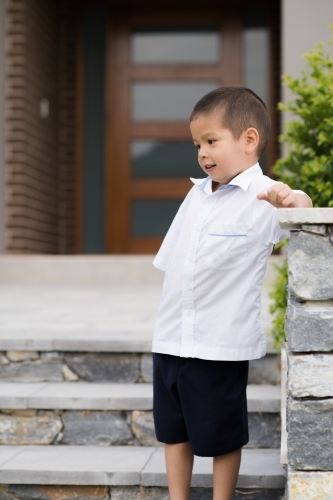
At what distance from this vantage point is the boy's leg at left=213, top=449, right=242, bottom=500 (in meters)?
2.25

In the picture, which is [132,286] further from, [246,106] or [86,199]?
[246,106]

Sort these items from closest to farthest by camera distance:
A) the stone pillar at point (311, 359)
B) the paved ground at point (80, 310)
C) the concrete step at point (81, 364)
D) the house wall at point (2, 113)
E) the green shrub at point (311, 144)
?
the stone pillar at point (311, 359)
the green shrub at point (311, 144)
the concrete step at point (81, 364)
the paved ground at point (80, 310)
the house wall at point (2, 113)

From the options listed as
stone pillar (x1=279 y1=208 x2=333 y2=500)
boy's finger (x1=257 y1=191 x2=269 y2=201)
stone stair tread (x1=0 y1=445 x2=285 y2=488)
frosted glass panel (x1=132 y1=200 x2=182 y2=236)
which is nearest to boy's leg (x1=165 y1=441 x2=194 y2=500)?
stone stair tread (x1=0 y1=445 x2=285 y2=488)

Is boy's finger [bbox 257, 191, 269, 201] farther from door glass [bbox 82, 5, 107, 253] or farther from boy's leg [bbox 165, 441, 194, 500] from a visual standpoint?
door glass [bbox 82, 5, 107, 253]

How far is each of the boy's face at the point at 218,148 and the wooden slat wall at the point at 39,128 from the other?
5.19 meters

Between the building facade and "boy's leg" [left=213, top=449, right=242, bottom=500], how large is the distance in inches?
228

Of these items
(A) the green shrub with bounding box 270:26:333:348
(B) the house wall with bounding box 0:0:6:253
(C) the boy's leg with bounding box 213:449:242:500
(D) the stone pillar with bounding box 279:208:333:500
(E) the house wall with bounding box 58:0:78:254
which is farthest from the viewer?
(E) the house wall with bounding box 58:0:78:254

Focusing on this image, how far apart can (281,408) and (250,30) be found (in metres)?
6.19

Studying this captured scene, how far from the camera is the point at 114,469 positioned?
2654 mm

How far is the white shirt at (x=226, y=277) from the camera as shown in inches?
85.0

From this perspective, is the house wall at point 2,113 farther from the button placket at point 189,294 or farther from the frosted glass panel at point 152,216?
the button placket at point 189,294

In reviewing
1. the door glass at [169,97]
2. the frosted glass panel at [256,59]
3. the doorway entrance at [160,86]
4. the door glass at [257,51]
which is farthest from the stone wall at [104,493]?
the frosted glass panel at [256,59]

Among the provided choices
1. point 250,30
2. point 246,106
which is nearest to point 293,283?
point 246,106

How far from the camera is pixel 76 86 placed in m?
8.34
